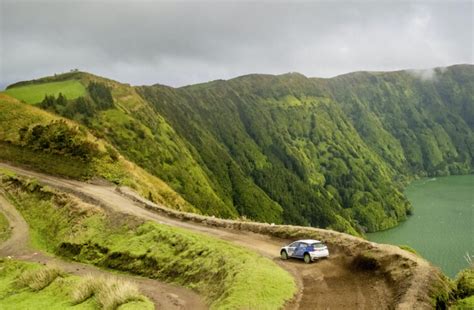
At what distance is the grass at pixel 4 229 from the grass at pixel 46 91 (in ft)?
209

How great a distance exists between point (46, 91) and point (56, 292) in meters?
99.9

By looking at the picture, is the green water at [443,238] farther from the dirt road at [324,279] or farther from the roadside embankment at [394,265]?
the dirt road at [324,279]

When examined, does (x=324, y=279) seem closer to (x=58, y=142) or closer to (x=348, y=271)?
(x=348, y=271)

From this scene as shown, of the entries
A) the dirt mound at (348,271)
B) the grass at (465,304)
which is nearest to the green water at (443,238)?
the dirt mound at (348,271)

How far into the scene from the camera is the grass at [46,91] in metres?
112

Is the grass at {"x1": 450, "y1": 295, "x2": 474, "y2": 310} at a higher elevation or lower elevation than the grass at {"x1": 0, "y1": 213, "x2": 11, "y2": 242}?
lower

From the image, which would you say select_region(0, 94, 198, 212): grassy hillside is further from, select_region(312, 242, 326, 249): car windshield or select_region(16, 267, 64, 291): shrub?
select_region(312, 242, 326, 249): car windshield

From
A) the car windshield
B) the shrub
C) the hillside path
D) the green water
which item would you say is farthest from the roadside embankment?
the green water

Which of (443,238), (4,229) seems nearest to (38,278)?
(4,229)

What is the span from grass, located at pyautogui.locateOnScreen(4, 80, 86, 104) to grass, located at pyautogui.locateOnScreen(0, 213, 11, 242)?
63.6m

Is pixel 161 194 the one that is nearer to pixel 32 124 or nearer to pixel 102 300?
pixel 32 124

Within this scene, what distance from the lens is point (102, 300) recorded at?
27.1 meters

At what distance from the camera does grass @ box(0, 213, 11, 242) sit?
48.0 meters

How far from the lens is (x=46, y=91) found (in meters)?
119
